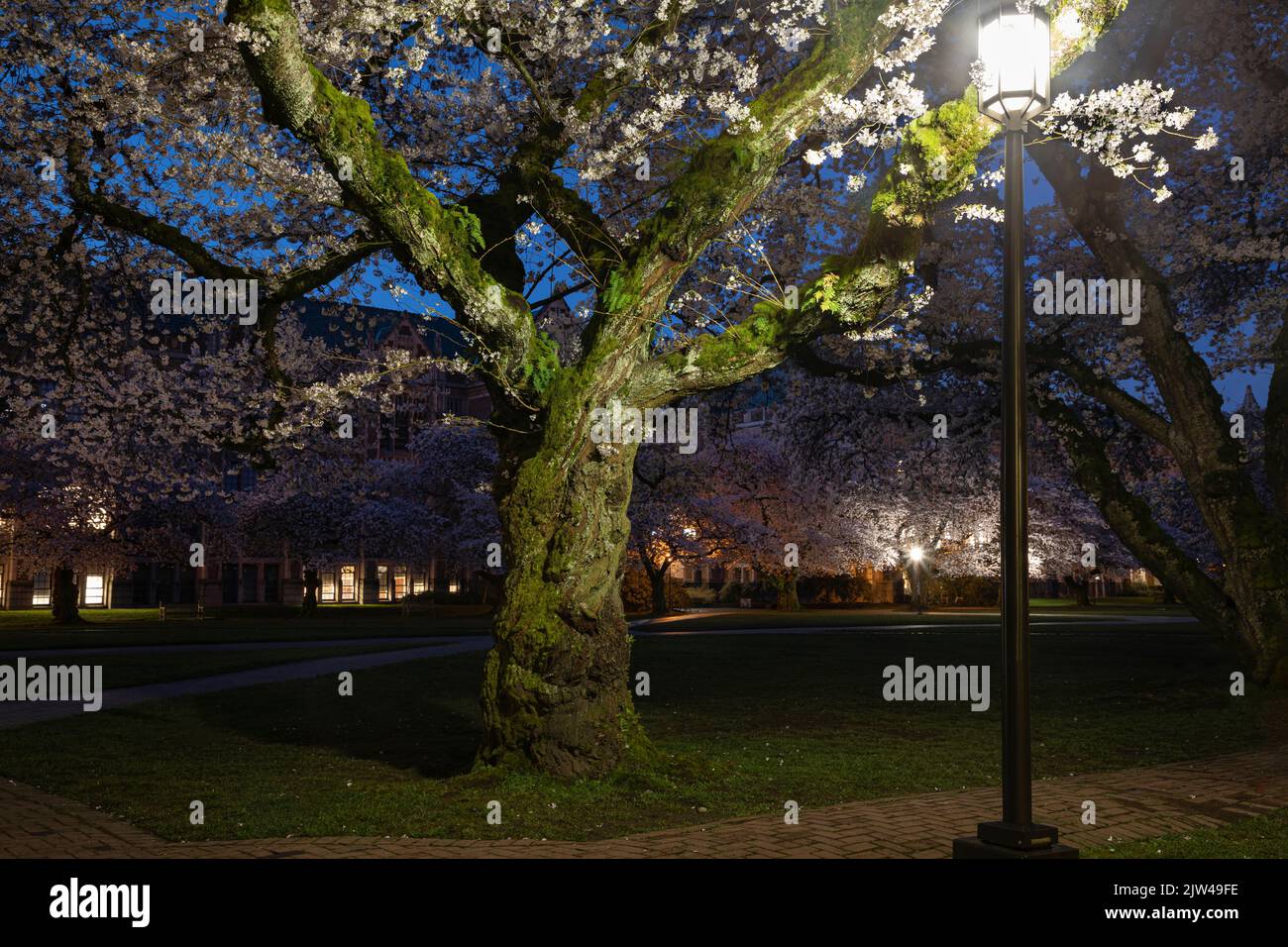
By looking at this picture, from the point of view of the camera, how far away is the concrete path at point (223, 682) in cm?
1514

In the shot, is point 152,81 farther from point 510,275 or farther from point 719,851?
point 719,851

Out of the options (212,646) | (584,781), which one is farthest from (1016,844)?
(212,646)

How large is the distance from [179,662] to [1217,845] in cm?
2070

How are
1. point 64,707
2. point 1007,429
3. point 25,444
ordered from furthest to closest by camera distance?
point 25,444
point 64,707
point 1007,429

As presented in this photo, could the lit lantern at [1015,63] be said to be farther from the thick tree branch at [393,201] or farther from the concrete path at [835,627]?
the concrete path at [835,627]

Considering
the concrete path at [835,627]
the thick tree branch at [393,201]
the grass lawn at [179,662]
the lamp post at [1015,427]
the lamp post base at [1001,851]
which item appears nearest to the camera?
the lamp post base at [1001,851]

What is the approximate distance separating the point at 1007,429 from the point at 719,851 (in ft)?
10.9

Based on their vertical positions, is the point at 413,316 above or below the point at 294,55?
above

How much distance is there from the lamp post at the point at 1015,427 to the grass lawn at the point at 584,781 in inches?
90.2

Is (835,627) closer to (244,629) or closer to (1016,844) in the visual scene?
(244,629)

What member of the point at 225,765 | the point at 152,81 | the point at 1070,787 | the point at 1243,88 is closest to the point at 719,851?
the point at 1070,787

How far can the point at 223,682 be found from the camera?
19281 mm

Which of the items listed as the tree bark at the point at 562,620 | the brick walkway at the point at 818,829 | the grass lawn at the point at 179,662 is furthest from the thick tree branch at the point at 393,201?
the grass lawn at the point at 179,662

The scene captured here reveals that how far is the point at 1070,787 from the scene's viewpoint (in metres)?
9.27
